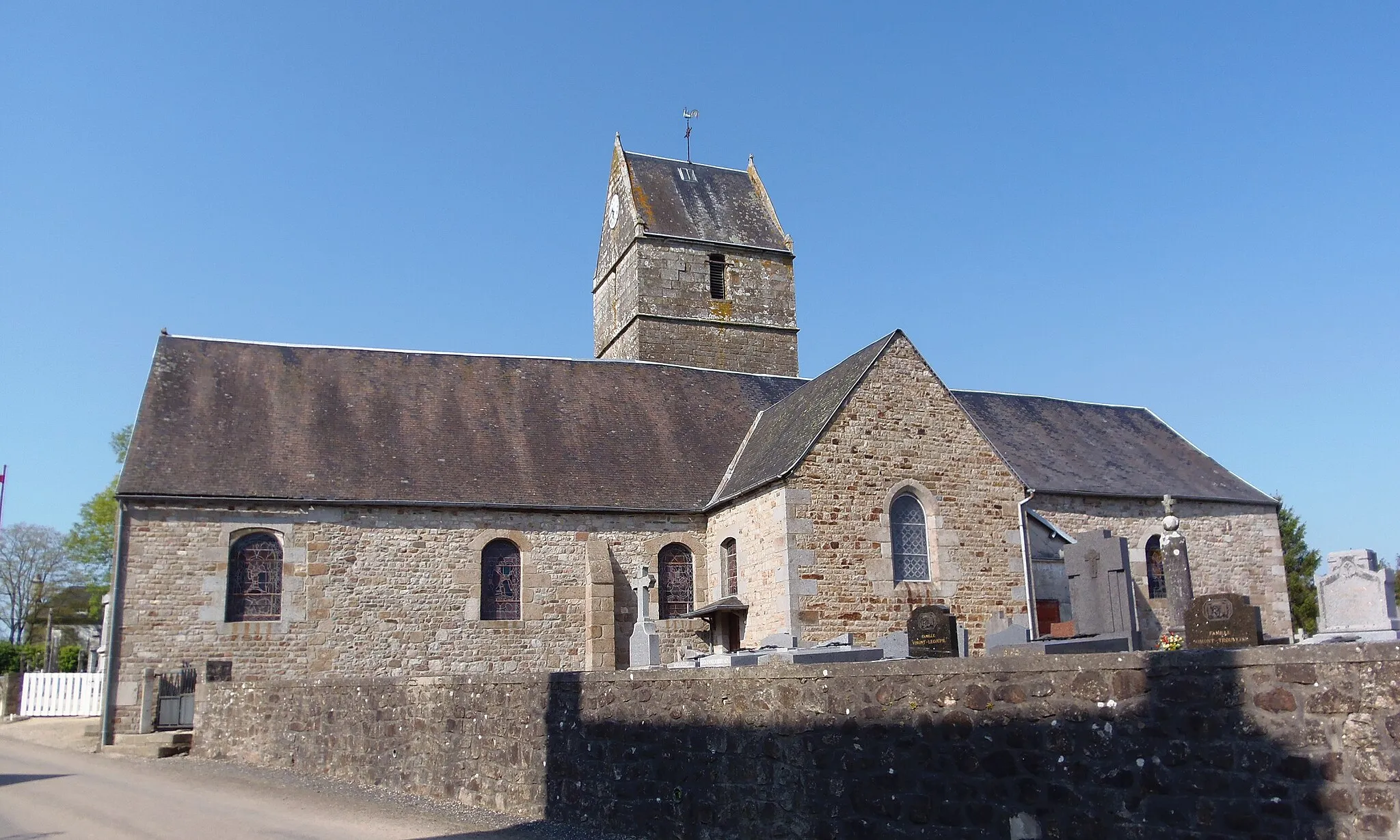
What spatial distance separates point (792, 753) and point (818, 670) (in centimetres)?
57

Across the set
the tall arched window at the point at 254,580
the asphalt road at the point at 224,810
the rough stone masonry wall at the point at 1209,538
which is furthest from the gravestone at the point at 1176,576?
the tall arched window at the point at 254,580

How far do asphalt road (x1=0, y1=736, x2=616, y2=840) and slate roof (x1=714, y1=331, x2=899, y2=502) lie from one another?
825 centimetres

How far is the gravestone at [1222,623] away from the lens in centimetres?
941

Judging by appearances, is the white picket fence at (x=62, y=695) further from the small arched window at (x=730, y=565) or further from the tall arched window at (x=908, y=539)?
the tall arched window at (x=908, y=539)

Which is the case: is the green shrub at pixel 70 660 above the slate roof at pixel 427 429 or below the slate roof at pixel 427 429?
below

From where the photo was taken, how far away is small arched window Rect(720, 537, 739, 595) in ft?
60.9

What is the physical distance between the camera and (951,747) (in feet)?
19.4

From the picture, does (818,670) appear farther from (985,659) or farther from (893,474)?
(893,474)

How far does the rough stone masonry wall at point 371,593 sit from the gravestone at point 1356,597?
10.5m

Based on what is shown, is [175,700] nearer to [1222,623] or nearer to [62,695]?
[62,695]

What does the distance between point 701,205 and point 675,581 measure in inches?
588

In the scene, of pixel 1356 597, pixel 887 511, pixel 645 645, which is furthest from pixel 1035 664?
pixel 887 511

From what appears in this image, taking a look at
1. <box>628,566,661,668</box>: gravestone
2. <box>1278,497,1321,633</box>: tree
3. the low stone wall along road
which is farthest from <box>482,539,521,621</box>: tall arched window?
<box>1278,497,1321,633</box>: tree

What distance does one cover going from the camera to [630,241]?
1164 inches
